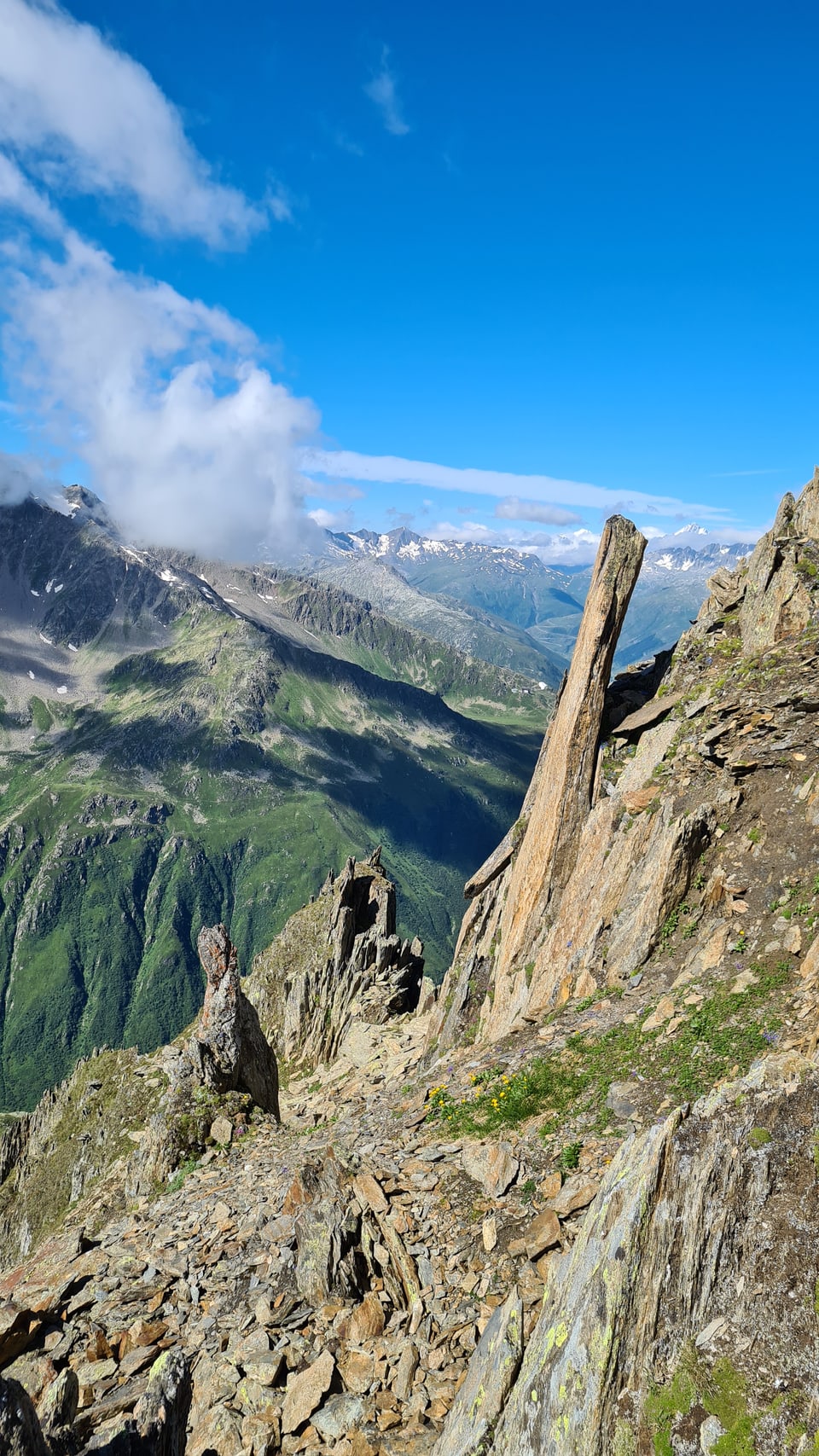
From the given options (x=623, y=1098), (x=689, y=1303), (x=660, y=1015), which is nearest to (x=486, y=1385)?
(x=689, y=1303)

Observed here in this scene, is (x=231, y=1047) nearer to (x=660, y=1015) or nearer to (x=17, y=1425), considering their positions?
(x=660, y=1015)

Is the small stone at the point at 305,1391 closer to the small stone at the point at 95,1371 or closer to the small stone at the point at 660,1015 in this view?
the small stone at the point at 95,1371

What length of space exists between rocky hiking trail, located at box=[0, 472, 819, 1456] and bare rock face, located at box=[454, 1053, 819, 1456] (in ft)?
0.12

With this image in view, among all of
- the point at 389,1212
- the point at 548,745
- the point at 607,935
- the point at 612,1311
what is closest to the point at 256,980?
the point at 548,745

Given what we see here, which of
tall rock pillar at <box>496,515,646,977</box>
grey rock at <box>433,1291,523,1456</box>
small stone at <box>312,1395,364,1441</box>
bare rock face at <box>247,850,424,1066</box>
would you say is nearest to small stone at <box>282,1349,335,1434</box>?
small stone at <box>312,1395,364,1441</box>

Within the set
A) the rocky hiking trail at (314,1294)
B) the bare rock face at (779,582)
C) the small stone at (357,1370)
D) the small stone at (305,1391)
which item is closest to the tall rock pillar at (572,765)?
the bare rock face at (779,582)

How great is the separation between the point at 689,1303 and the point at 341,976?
60311 millimetres

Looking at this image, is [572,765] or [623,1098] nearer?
[623,1098]

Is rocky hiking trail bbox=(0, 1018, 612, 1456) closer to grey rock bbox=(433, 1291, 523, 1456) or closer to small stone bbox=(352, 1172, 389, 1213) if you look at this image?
small stone bbox=(352, 1172, 389, 1213)

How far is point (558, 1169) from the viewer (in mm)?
16047

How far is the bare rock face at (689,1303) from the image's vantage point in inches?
296

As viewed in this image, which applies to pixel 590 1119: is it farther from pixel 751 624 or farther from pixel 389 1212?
pixel 751 624

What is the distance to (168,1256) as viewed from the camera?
1678cm

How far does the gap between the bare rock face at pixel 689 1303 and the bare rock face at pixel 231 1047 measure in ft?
81.4
